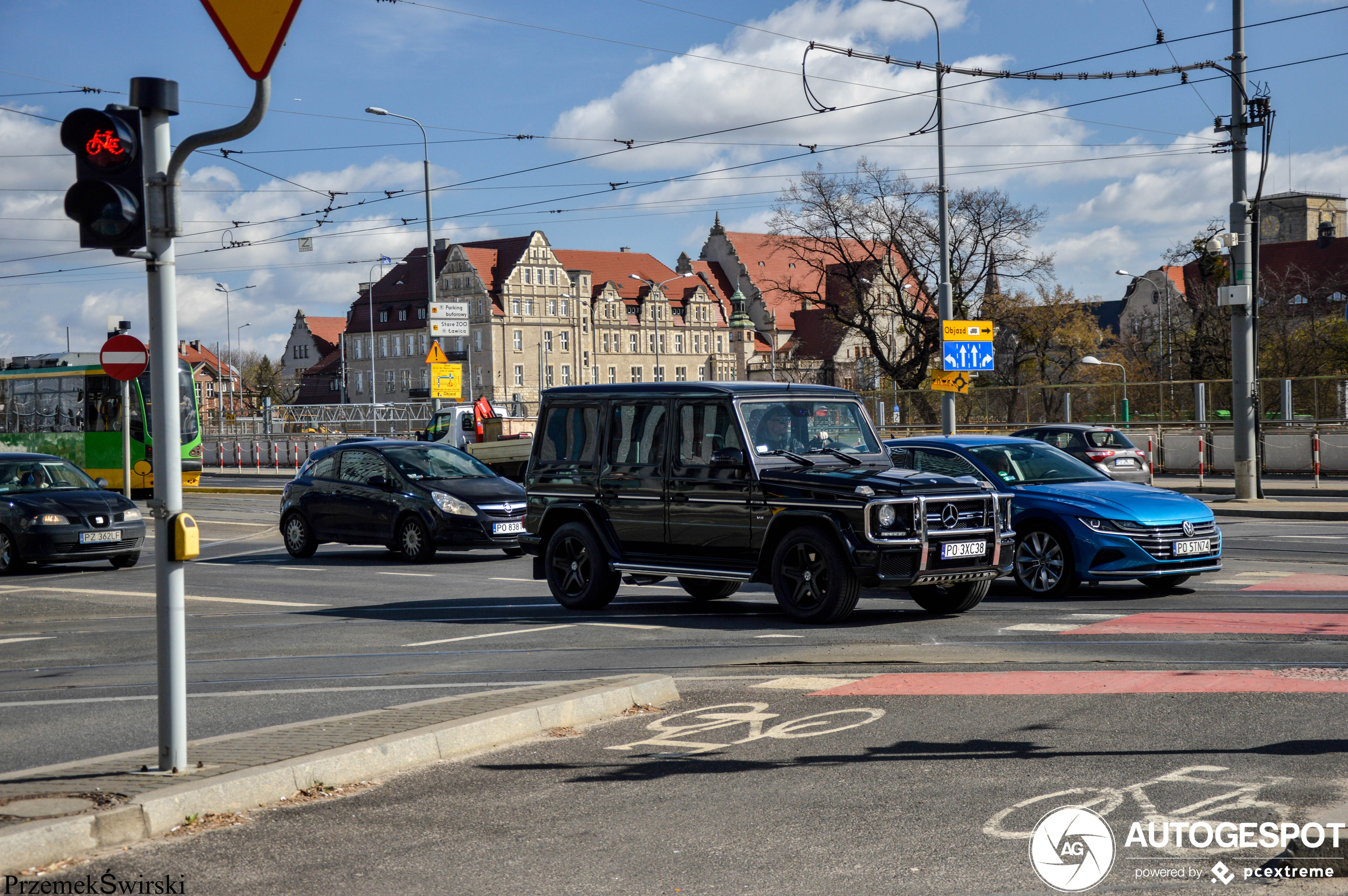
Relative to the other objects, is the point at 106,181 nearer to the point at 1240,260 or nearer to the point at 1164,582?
the point at 1164,582

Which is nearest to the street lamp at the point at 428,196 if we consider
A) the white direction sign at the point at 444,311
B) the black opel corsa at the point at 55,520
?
the white direction sign at the point at 444,311

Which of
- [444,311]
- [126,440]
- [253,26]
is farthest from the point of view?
[444,311]

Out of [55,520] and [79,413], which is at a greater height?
[79,413]

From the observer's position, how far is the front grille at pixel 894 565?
11172 mm

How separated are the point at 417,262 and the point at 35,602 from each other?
126m

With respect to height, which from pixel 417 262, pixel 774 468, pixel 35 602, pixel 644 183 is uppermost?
pixel 417 262

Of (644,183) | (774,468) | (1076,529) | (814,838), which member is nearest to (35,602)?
(774,468)

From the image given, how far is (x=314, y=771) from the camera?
631 centimetres

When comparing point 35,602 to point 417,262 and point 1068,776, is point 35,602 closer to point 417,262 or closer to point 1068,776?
point 1068,776

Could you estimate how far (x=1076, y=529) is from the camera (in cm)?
1316

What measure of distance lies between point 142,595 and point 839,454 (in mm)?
8874

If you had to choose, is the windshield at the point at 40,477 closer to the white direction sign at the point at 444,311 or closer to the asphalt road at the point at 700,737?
the asphalt road at the point at 700,737

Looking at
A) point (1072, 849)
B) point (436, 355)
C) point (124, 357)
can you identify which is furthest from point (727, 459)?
point (436, 355)

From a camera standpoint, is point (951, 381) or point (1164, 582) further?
point (951, 381)
